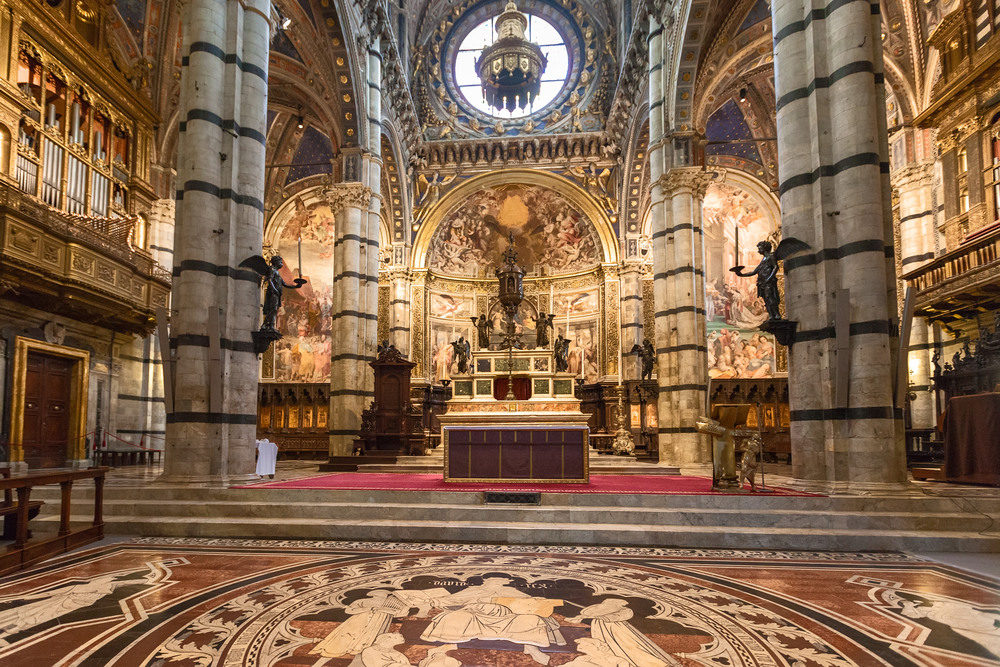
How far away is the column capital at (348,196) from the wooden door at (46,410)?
7737 millimetres

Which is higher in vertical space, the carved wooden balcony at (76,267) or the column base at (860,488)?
the carved wooden balcony at (76,267)

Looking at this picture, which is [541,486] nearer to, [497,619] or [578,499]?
[578,499]

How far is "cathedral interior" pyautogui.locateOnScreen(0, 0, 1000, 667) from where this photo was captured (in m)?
4.66

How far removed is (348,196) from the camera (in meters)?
17.4

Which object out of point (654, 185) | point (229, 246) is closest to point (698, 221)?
point (654, 185)

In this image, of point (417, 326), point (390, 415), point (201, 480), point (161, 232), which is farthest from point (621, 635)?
point (417, 326)

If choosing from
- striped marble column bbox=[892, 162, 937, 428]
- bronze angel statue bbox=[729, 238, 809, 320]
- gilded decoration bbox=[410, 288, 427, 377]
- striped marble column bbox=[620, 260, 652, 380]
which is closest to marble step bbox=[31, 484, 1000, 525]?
bronze angel statue bbox=[729, 238, 809, 320]

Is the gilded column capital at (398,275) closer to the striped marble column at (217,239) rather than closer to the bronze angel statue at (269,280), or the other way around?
the striped marble column at (217,239)

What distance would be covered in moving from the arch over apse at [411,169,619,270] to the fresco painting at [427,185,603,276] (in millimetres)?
210

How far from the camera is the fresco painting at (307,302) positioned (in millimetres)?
25016

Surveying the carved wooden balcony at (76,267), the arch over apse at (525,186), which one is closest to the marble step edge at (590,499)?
the carved wooden balcony at (76,267)

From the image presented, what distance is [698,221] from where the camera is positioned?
16.0 meters

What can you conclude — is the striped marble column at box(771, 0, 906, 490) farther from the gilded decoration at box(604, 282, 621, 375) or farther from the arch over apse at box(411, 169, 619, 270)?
the arch over apse at box(411, 169, 619, 270)

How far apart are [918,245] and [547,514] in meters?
15.8
